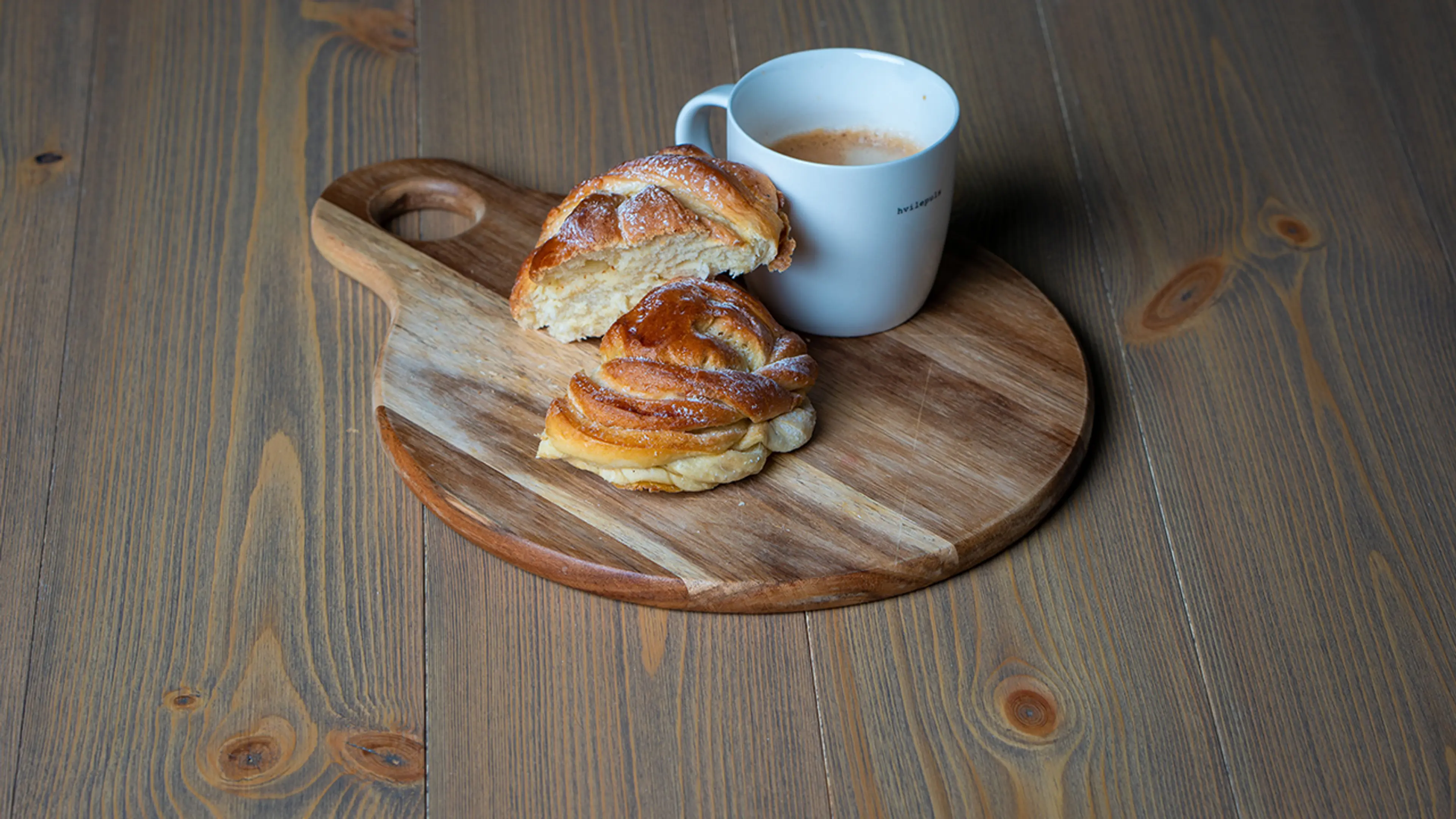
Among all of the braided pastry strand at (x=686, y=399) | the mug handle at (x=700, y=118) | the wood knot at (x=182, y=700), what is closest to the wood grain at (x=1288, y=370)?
the braided pastry strand at (x=686, y=399)

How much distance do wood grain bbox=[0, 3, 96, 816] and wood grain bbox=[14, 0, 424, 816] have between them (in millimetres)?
19

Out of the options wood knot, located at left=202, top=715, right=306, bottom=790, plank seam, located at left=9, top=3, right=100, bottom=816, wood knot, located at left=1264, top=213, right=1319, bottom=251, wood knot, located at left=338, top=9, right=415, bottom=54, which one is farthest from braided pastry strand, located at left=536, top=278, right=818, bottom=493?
wood knot, located at left=338, top=9, right=415, bottom=54

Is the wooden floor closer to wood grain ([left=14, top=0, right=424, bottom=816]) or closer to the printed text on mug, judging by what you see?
wood grain ([left=14, top=0, right=424, bottom=816])

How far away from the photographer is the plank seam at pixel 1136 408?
1258mm

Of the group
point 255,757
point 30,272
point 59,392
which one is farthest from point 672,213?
point 30,272

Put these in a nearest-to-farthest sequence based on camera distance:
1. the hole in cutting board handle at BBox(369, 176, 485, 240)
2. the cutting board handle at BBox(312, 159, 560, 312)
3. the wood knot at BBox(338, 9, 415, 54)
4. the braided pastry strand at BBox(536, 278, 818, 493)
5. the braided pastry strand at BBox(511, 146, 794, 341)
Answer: the braided pastry strand at BBox(536, 278, 818, 493)
the braided pastry strand at BBox(511, 146, 794, 341)
the cutting board handle at BBox(312, 159, 560, 312)
the hole in cutting board handle at BBox(369, 176, 485, 240)
the wood knot at BBox(338, 9, 415, 54)

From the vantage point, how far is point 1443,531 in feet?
4.77

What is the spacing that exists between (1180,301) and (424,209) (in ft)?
3.42

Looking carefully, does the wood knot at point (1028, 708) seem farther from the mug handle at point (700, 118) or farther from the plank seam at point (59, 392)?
the plank seam at point (59, 392)

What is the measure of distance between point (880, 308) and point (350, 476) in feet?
2.12

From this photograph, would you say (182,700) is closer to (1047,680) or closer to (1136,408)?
(1047,680)

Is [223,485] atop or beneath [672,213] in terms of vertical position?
beneath

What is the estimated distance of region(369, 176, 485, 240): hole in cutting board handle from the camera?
1774 mm

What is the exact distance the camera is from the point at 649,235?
141cm
